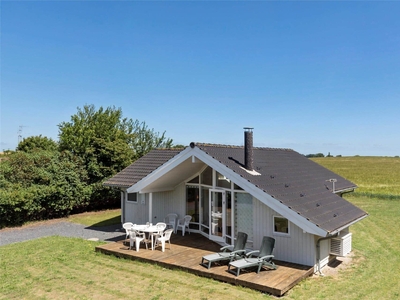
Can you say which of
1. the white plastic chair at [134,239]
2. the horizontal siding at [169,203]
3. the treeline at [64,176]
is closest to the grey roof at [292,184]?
the horizontal siding at [169,203]

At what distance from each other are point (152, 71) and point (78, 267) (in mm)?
14525

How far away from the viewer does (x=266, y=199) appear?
373 inches

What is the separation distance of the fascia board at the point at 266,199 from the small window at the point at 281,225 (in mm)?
671

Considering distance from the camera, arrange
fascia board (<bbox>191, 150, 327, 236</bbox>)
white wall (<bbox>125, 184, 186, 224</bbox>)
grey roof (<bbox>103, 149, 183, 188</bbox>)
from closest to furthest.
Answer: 1. fascia board (<bbox>191, 150, 327, 236</bbox>)
2. white wall (<bbox>125, 184, 186, 224</bbox>)
3. grey roof (<bbox>103, 149, 183, 188</bbox>)

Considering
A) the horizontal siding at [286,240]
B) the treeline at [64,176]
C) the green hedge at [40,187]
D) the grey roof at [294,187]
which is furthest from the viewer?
the treeline at [64,176]

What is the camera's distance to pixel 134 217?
1552cm

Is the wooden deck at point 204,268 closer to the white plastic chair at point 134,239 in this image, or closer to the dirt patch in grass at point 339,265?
the white plastic chair at point 134,239

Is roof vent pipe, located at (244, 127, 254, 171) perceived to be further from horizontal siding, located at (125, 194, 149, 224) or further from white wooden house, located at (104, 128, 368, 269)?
horizontal siding, located at (125, 194, 149, 224)

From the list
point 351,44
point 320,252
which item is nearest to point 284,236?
point 320,252

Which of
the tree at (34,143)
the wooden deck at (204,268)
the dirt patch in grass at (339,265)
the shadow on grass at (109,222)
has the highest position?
the tree at (34,143)

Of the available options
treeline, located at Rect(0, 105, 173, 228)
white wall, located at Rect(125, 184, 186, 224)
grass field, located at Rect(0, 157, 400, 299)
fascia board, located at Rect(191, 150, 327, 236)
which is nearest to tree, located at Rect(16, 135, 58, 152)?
treeline, located at Rect(0, 105, 173, 228)

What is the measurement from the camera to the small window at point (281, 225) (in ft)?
31.6

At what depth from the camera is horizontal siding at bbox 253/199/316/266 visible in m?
9.15

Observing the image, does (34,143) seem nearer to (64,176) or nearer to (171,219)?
(64,176)
